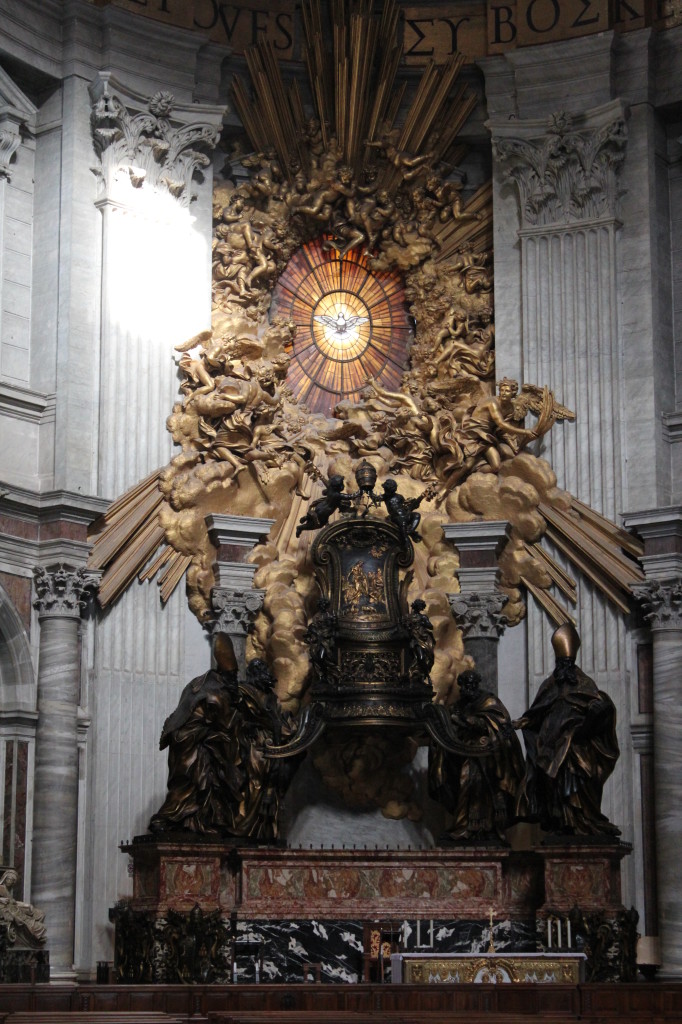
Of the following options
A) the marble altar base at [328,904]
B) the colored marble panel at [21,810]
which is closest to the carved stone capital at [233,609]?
the colored marble panel at [21,810]

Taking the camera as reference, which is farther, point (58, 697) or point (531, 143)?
point (531, 143)

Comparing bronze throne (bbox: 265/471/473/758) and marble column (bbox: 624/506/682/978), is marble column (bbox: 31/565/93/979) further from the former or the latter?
marble column (bbox: 624/506/682/978)

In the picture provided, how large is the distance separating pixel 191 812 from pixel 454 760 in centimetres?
277

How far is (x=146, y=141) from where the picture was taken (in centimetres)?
2120

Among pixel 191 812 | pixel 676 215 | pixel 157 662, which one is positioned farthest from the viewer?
pixel 676 215

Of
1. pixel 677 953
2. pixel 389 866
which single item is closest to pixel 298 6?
pixel 389 866

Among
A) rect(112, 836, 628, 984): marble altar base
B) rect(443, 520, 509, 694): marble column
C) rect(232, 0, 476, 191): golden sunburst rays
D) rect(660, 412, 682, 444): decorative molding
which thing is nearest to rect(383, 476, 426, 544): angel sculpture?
rect(443, 520, 509, 694): marble column

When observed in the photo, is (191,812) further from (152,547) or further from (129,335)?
(129,335)

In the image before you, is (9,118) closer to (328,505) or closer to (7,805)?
(328,505)

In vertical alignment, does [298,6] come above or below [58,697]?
above

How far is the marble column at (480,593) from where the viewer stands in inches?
816

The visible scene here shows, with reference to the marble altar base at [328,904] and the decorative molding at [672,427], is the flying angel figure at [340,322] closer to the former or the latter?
the decorative molding at [672,427]

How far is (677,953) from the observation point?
755 inches

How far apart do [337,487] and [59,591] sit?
3.07 m
